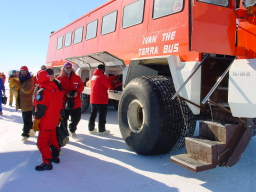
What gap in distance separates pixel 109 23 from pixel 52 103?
11.0 ft

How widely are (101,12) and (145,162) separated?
458cm

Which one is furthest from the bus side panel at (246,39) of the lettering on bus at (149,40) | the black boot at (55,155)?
the black boot at (55,155)

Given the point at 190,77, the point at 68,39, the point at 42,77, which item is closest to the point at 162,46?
the point at 190,77

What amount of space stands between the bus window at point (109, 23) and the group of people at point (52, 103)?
1133mm

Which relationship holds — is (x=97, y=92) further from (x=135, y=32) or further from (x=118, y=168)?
(x=118, y=168)

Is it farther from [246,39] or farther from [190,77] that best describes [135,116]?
[246,39]

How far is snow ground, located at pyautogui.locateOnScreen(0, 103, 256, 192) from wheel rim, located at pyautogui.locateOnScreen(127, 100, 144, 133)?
18.2 inches

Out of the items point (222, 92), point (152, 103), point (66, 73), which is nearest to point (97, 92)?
point (66, 73)

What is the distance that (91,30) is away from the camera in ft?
25.7

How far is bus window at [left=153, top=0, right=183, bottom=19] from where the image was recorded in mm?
4241

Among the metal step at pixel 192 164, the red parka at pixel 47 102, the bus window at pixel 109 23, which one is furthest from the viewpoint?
the bus window at pixel 109 23

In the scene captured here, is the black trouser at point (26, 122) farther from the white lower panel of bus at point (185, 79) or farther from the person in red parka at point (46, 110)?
the white lower panel of bus at point (185, 79)

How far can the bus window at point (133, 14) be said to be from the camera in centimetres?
525

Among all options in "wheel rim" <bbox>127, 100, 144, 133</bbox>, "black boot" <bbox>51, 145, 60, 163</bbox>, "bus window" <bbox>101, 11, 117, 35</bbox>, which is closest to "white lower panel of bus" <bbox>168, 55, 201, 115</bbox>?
"wheel rim" <bbox>127, 100, 144, 133</bbox>
